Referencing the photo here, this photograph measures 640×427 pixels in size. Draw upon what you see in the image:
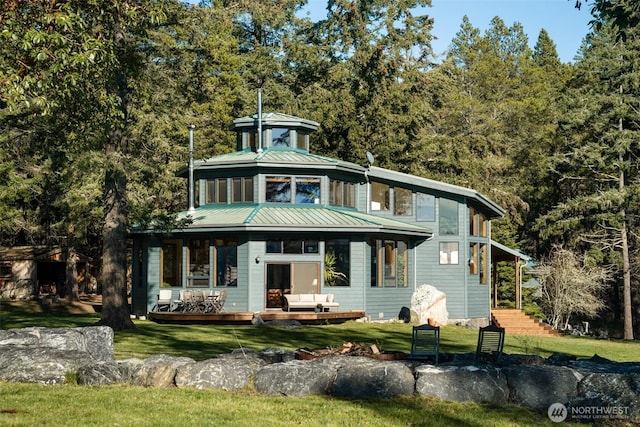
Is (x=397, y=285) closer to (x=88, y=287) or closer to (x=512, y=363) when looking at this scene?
(x=512, y=363)

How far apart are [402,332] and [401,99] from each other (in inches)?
723

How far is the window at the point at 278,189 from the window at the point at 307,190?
346 millimetres

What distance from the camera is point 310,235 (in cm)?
2769

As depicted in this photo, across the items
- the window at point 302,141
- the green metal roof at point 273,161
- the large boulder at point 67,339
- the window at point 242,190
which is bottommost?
the large boulder at point 67,339

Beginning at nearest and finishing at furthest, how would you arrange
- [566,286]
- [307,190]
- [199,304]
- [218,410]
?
[218,410], [199,304], [307,190], [566,286]

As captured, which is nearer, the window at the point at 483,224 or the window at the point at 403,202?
the window at the point at 403,202

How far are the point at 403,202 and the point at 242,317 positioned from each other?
8200 millimetres

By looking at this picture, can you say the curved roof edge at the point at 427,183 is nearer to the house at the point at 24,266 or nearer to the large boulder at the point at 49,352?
the large boulder at the point at 49,352

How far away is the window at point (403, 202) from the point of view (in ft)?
101

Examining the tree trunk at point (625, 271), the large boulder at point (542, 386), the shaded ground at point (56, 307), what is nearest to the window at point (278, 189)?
the shaded ground at point (56, 307)

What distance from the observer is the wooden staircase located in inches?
1158

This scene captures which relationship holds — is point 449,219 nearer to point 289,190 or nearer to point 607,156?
point 289,190

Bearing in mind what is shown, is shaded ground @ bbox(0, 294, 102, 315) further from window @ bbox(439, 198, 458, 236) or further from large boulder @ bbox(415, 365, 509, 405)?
large boulder @ bbox(415, 365, 509, 405)

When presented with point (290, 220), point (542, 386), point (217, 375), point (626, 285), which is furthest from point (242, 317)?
point (626, 285)
